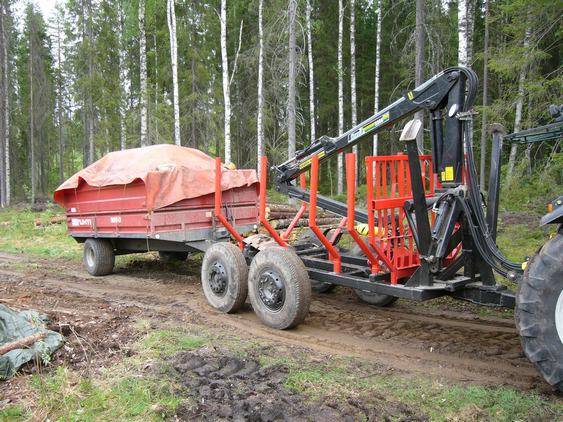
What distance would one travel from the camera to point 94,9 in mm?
25781

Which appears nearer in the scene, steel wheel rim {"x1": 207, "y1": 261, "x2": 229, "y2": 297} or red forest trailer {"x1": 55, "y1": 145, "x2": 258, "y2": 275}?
steel wheel rim {"x1": 207, "y1": 261, "x2": 229, "y2": 297}

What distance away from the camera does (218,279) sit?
21.1ft

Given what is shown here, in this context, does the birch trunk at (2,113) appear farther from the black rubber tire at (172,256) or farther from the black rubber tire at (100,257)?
the black rubber tire at (100,257)

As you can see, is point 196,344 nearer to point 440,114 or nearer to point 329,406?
point 329,406

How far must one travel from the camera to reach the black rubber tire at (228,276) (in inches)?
243

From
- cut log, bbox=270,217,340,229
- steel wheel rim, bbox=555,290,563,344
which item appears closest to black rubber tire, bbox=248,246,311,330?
steel wheel rim, bbox=555,290,563,344

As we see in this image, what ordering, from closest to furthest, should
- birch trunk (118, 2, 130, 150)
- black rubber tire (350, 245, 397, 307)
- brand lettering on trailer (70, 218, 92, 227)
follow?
black rubber tire (350, 245, 397, 307)
brand lettering on trailer (70, 218, 92, 227)
birch trunk (118, 2, 130, 150)

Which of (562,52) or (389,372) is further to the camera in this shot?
(562,52)

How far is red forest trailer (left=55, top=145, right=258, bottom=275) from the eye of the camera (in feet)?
25.7

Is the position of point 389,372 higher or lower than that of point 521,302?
lower

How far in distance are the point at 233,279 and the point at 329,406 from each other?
2.90 metres

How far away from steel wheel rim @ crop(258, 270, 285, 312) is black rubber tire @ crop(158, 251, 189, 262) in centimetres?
488

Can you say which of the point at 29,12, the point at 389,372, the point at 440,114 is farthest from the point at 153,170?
the point at 29,12

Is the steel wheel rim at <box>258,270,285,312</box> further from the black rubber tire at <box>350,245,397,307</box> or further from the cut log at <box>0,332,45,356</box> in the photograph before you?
the cut log at <box>0,332,45,356</box>
